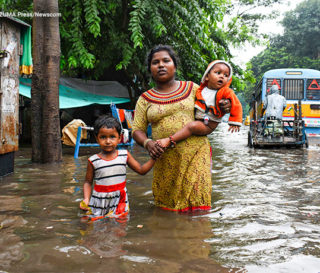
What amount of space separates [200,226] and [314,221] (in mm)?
1032

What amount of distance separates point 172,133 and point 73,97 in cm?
860

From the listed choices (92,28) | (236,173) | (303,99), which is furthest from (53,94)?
(303,99)

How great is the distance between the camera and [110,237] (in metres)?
2.62

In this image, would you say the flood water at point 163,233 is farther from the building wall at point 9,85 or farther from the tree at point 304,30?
the tree at point 304,30

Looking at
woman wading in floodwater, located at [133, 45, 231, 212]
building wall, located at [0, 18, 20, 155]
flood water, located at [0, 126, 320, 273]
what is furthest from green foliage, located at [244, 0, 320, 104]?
woman wading in floodwater, located at [133, 45, 231, 212]

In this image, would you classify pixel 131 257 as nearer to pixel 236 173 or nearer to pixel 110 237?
pixel 110 237

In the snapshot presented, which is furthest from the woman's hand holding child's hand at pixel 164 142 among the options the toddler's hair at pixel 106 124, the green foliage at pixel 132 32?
the green foliage at pixel 132 32

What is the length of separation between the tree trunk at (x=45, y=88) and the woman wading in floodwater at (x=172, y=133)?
4254 millimetres

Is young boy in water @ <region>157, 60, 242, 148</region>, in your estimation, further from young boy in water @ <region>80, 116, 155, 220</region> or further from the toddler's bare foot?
young boy in water @ <region>80, 116, 155, 220</region>

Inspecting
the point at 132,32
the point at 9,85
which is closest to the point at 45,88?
the point at 9,85

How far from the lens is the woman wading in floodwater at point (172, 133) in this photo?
319cm

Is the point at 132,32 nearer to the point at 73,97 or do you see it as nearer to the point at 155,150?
the point at 73,97

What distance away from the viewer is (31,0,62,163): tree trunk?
7.09 m

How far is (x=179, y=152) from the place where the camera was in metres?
3.22
